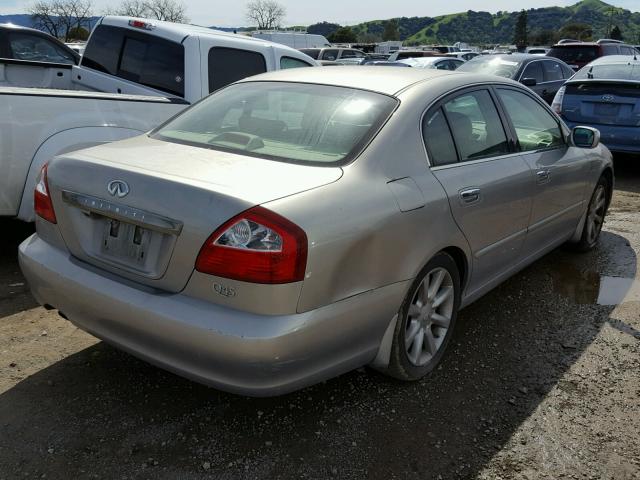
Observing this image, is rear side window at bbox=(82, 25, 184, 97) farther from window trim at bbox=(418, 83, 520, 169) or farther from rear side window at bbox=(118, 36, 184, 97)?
window trim at bbox=(418, 83, 520, 169)

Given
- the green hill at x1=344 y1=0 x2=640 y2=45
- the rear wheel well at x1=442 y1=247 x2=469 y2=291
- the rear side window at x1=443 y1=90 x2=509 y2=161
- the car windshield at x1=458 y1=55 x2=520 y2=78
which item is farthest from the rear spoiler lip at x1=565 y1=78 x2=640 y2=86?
the green hill at x1=344 y1=0 x2=640 y2=45

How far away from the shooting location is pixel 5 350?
11.1 ft

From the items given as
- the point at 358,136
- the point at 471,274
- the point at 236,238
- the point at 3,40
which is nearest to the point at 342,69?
the point at 358,136

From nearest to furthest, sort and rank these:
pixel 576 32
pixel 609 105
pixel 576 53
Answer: pixel 609 105 → pixel 576 53 → pixel 576 32

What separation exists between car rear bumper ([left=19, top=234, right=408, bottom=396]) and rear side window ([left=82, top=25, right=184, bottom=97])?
3.17m

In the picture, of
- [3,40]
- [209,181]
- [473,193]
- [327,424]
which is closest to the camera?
[209,181]

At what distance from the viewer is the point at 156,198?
2.45 m

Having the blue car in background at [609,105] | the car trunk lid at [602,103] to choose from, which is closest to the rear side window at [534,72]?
the blue car in background at [609,105]

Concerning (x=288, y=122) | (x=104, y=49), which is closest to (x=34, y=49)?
(x=104, y=49)

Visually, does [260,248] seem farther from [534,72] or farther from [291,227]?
[534,72]

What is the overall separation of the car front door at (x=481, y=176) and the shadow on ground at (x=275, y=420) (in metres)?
0.60

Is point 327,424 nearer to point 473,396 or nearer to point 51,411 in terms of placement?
point 473,396

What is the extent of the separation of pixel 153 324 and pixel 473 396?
167cm

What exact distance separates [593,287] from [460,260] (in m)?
1.86
